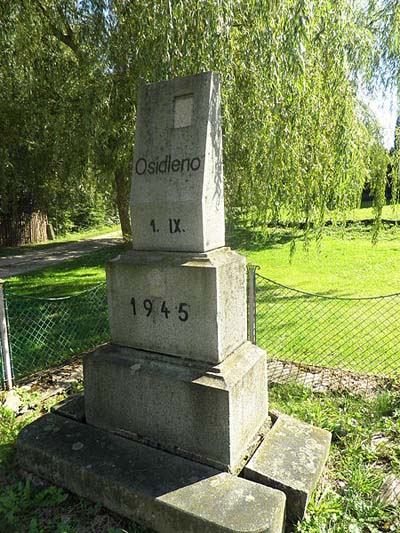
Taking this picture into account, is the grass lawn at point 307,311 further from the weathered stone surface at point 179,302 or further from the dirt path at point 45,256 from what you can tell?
the weathered stone surface at point 179,302

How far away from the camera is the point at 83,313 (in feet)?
21.8

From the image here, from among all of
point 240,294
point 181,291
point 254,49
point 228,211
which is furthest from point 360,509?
point 228,211

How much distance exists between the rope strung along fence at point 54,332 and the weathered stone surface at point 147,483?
1.80 metres

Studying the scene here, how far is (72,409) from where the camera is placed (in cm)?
321

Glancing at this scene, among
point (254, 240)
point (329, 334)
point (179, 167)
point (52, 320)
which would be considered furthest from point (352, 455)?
point (254, 240)

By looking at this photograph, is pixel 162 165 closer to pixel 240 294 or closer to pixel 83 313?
pixel 240 294

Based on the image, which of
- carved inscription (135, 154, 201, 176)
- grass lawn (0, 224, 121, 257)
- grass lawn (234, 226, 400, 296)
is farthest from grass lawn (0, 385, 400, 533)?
grass lawn (0, 224, 121, 257)

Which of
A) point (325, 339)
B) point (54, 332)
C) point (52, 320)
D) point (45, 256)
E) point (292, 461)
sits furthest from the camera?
point (45, 256)

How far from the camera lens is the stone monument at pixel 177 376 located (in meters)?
→ 2.38

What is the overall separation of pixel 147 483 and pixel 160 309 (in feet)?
3.46

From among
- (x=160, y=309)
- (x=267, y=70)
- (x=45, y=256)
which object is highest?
(x=267, y=70)

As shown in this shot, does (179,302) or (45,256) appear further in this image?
(45,256)

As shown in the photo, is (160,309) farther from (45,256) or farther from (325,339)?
(45,256)

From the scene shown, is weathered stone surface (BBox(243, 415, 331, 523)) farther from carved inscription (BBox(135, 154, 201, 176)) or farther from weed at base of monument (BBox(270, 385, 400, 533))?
carved inscription (BBox(135, 154, 201, 176))
